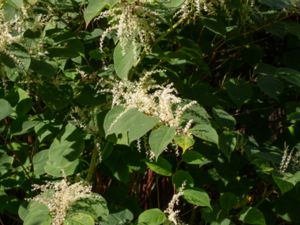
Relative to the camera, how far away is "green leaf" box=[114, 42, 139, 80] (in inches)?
72.4

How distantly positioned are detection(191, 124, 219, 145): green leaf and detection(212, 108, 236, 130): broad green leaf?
0.37 metres

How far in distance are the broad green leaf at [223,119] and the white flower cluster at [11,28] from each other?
749 millimetres

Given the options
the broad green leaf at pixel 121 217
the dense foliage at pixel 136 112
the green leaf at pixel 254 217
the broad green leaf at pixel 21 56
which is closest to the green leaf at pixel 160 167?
the dense foliage at pixel 136 112

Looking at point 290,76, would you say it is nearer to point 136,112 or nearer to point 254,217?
point 254,217

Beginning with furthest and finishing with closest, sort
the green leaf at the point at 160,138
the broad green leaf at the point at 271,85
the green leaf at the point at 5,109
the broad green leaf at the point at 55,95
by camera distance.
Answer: the broad green leaf at the point at 271,85, the broad green leaf at the point at 55,95, the green leaf at the point at 5,109, the green leaf at the point at 160,138

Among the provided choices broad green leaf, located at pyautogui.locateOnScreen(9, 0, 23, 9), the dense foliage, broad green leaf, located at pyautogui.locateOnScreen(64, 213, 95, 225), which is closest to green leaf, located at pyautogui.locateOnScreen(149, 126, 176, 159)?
the dense foliage

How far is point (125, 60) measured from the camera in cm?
186

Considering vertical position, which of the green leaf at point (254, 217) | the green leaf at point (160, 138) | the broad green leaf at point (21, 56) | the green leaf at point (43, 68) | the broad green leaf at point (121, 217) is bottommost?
the broad green leaf at point (121, 217)

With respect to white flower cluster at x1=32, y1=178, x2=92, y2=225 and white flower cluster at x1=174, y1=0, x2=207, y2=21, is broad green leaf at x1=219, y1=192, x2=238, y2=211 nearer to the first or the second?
white flower cluster at x1=32, y1=178, x2=92, y2=225

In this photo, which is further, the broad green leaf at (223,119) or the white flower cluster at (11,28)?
the broad green leaf at (223,119)

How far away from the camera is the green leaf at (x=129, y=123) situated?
165 cm

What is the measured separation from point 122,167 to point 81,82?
0.37 metres

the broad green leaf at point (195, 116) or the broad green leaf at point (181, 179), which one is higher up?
the broad green leaf at point (195, 116)

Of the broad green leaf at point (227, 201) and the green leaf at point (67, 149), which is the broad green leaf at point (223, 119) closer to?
the broad green leaf at point (227, 201)
